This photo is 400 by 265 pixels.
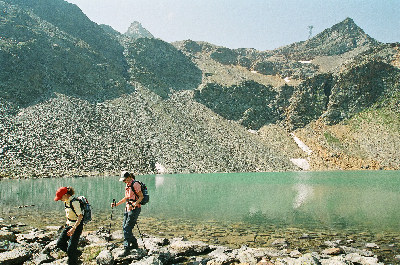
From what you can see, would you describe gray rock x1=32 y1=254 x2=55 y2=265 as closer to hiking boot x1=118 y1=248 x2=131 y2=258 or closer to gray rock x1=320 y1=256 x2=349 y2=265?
hiking boot x1=118 y1=248 x2=131 y2=258

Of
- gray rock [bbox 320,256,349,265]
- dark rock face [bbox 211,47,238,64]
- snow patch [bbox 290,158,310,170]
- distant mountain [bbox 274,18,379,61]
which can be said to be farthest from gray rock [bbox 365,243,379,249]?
distant mountain [bbox 274,18,379,61]

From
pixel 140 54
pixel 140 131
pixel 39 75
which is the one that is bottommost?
pixel 140 131

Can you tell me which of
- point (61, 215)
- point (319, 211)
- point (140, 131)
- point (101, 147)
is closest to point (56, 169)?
point (101, 147)

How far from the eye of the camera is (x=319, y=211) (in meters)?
21.1

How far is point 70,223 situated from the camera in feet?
27.8

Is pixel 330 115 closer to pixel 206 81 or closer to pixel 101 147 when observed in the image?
pixel 206 81

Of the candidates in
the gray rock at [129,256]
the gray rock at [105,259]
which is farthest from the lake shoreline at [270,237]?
the gray rock at [105,259]

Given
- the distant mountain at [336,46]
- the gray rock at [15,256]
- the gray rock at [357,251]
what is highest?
the distant mountain at [336,46]

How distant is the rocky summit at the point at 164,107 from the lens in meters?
70.9

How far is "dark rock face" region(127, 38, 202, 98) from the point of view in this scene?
119m

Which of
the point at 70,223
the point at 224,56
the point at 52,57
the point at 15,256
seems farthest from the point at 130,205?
the point at 224,56

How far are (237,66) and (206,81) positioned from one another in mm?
35709

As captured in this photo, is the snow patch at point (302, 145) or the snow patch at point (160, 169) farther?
the snow patch at point (302, 145)

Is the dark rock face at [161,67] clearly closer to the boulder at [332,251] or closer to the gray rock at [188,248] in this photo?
the gray rock at [188,248]
